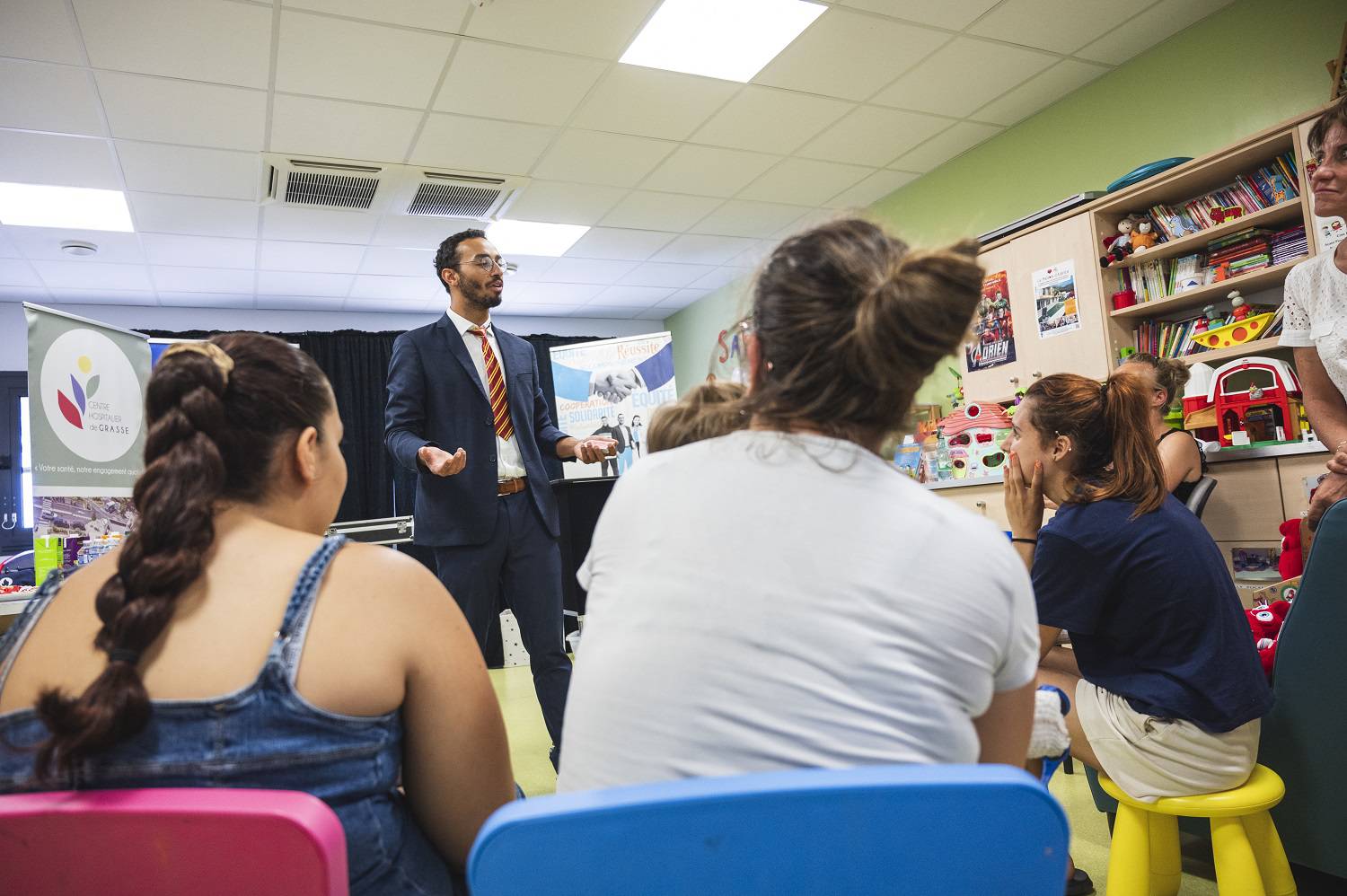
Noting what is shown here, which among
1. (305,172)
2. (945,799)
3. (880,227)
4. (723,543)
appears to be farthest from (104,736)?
(305,172)

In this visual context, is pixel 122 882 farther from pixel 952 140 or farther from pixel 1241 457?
pixel 952 140

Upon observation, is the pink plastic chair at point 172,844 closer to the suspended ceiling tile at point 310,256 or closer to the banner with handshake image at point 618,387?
the banner with handshake image at point 618,387

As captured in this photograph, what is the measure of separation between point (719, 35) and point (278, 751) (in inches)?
131

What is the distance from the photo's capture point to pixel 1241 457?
2646mm

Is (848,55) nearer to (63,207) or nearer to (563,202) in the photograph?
(563,202)

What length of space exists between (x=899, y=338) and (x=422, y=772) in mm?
589

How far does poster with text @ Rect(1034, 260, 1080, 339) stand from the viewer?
3.93m

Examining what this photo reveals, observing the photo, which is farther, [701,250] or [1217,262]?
[701,250]

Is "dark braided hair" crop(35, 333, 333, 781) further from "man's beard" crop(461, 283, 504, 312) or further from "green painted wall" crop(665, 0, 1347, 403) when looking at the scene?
"green painted wall" crop(665, 0, 1347, 403)

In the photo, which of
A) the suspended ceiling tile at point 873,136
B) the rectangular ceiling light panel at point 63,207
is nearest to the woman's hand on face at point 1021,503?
the suspended ceiling tile at point 873,136

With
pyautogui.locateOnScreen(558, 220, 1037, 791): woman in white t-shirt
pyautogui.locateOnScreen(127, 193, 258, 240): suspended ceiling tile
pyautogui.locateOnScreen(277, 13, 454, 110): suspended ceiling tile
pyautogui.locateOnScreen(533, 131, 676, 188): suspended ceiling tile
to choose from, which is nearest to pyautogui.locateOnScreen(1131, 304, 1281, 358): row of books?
pyautogui.locateOnScreen(533, 131, 676, 188): suspended ceiling tile

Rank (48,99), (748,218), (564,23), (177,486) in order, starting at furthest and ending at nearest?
(748,218), (48,99), (564,23), (177,486)

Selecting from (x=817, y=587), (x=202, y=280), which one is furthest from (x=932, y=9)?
(x=202, y=280)

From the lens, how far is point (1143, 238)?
12.1 ft
